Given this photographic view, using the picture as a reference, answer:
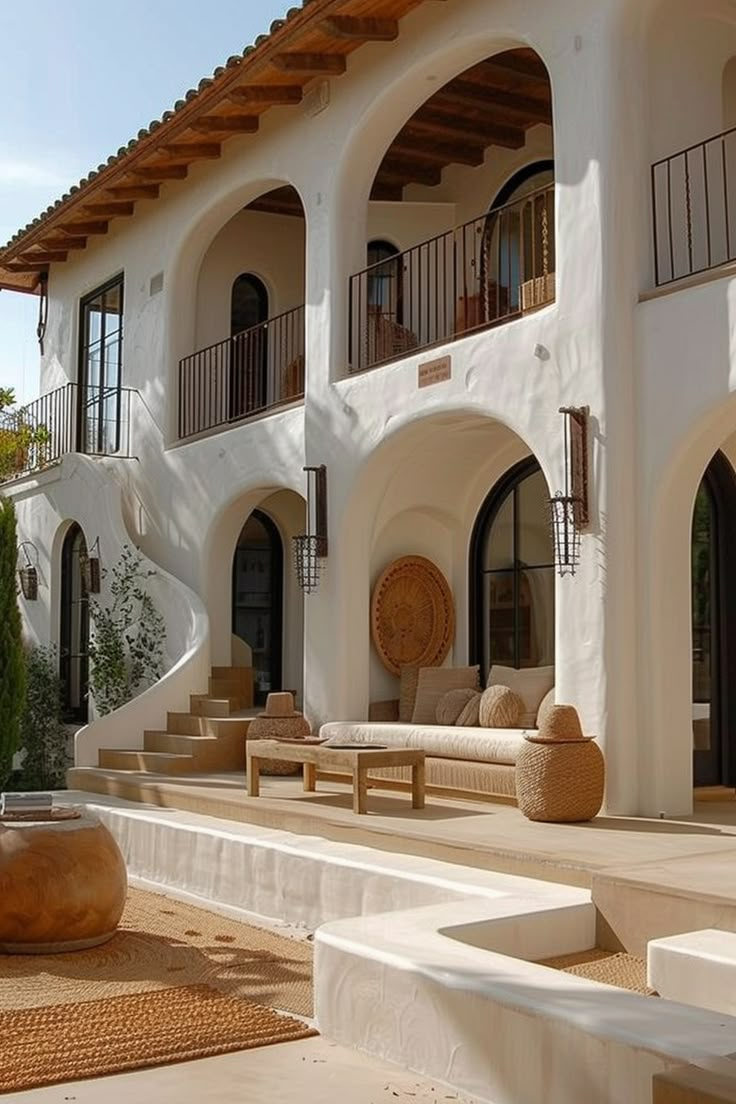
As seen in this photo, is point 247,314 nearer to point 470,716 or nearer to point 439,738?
point 470,716

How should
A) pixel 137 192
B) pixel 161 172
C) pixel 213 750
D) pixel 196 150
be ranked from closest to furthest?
pixel 213 750 < pixel 196 150 < pixel 161 172 < pixel 137 192

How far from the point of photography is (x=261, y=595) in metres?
14.3

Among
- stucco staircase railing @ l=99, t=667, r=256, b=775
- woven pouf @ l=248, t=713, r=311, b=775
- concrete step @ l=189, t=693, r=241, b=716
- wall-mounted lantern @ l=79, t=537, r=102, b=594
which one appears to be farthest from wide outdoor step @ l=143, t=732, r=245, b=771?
wall-mounted lantern @ l=79, t=537, r=102, b=594

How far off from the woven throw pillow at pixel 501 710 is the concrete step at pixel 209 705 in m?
2.88

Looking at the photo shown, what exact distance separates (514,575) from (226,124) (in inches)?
199

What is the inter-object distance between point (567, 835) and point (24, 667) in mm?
7975

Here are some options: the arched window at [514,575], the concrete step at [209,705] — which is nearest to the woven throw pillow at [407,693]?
the arched window at [514,575]

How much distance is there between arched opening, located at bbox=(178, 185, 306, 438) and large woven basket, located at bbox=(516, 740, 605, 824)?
6894 mm

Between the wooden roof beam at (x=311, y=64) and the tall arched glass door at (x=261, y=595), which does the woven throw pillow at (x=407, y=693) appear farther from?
the wooden roof beam at (x=311, y=64)

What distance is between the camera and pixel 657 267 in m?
8.31

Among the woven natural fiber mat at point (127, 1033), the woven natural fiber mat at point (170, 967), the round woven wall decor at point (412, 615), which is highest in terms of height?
the round woven wall decor at point (412, 615)

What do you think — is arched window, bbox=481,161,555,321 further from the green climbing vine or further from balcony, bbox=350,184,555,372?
the green climbing vine

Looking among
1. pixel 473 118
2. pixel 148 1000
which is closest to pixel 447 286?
pixel 473 118

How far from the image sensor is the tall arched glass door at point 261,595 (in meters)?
14.2
